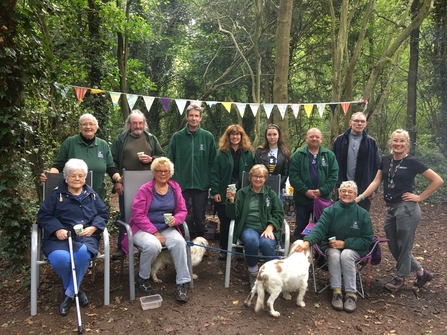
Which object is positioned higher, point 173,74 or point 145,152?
point 173,74

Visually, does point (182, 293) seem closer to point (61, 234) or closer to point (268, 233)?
point (268, 233)

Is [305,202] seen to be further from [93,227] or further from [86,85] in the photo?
[86,85]

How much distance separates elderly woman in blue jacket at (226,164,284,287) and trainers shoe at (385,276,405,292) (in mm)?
1228

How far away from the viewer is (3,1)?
9.66 ft

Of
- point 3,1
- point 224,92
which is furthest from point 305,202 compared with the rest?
point 224,92

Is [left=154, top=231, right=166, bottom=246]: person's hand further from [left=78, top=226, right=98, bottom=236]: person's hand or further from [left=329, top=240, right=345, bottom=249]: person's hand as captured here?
[left=329, top=240, right=345, bottom=249]: person's hand

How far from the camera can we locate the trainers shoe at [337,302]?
10.3 ft

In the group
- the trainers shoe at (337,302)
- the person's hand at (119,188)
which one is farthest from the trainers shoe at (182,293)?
the trainers shoe at (337,302)

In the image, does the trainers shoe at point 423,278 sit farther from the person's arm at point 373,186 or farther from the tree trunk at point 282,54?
the tree trunk at point 282,54

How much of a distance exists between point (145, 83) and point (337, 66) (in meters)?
4.44

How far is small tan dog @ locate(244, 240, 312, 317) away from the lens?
9.62 feet

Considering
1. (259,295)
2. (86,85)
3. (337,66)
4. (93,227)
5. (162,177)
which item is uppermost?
(337,66)

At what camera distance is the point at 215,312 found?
3.04m

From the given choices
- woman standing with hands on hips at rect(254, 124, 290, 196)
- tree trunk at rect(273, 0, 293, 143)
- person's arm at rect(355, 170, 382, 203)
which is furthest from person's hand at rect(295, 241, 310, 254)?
tree trunk at rect(273, 0, 293, 143)
